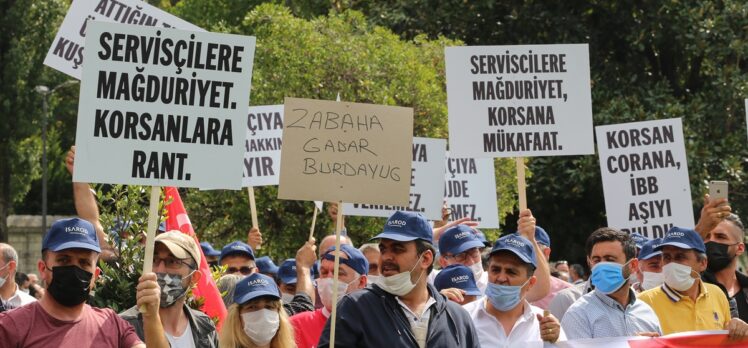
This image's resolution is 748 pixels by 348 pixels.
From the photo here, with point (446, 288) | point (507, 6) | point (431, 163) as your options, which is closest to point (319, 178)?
point (446, 288)

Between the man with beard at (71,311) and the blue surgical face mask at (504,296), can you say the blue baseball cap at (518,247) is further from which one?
the man with beard at (71,311)

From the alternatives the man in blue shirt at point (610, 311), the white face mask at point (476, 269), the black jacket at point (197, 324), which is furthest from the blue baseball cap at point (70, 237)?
the white face mask at point (476, 269)

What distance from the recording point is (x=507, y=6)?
28938 mm

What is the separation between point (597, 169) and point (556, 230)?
3271 mm

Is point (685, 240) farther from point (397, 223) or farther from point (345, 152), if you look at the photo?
point (397, 223)

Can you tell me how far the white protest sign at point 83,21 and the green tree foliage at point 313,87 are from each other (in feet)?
28.4

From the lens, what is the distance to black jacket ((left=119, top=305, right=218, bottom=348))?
6793 millimetres

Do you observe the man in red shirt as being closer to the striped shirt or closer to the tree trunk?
the striped shirt

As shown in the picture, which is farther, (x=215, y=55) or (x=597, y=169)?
(x=597, y=169)

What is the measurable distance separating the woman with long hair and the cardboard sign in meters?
0.58

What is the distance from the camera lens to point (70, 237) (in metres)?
6.37

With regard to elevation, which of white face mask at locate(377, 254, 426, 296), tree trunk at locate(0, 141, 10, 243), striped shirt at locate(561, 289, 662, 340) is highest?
tree trunk at locate(0, 141, 10, 243)

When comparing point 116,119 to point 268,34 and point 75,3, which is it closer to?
point 75,3

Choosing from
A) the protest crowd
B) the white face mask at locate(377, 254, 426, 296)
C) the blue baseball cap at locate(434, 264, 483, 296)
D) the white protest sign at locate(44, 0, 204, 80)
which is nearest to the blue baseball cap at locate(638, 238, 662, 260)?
the protest crowd
